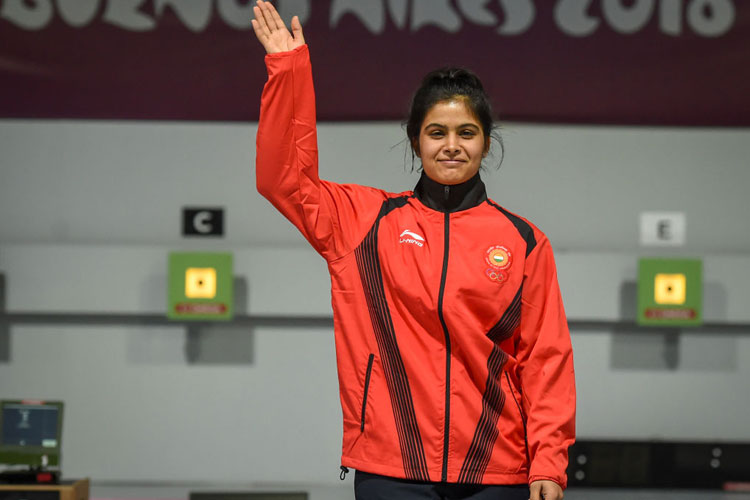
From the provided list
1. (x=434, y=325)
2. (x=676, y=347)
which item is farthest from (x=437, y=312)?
(x=676, y=347)

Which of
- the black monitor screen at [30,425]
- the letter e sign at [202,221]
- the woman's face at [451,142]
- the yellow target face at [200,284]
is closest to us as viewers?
the woman's face at [451,142]

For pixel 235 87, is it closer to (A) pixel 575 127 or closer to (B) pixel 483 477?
(A) pixel 575 127

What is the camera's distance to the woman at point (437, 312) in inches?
62.7

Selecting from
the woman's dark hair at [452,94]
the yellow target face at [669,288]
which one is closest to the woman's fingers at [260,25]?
the woman's dark hair at [452,94]

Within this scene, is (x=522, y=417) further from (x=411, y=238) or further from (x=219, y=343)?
(x=219, y=343)

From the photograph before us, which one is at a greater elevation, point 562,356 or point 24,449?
point 562,356

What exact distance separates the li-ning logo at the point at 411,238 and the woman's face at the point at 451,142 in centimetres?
13

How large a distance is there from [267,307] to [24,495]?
112 centimetres

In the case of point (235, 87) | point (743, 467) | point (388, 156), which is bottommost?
point (743, 467)

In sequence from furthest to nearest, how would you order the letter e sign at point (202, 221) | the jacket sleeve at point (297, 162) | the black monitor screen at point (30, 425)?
the letter e sign at point (202, 221)
the black monitor screen at point (30, 425)
the jacket sleeve at point (297, 162)

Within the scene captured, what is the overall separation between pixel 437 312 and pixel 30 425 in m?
1.70

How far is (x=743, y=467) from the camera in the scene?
10.7 ft

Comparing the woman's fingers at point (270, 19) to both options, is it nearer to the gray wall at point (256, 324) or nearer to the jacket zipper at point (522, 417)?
the jacket zipper at point (522, 417)

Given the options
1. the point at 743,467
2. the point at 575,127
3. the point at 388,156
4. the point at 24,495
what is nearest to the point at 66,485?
the point at 24,495
